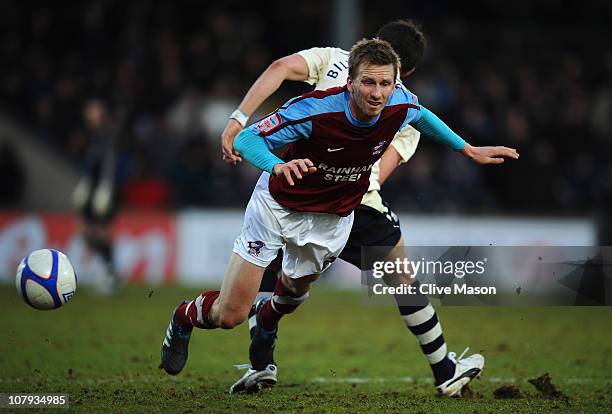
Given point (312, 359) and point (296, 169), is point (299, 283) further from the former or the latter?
point (312, 359)

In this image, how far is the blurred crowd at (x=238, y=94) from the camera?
1688cm

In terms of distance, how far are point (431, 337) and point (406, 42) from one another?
6.87 feet

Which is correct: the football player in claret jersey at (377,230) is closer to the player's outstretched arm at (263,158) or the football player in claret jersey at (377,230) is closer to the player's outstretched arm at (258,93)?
the player's outstretched arm at (258,93)

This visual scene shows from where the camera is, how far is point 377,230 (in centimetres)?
732

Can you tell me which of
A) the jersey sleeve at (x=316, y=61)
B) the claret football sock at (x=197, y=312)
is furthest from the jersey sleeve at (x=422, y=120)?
the claret football sock at (x=197, y=312)

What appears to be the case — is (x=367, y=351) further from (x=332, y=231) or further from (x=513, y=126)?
(x=513, y=126)

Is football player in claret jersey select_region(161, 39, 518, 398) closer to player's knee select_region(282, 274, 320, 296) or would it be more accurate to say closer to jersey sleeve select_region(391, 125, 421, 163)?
player's knee select_region(282, 274, 320, 296)

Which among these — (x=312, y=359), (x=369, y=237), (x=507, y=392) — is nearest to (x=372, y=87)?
(x=369, y=237)

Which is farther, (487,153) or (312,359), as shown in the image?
(312,359)

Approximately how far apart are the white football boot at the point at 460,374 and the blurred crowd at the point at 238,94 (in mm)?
8922

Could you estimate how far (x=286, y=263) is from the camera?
6.89 metres

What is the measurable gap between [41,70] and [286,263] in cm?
1239

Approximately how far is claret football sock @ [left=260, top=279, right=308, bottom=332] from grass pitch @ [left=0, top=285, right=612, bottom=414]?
1.59 ft

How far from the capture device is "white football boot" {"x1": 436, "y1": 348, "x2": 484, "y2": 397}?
23.4 ft
